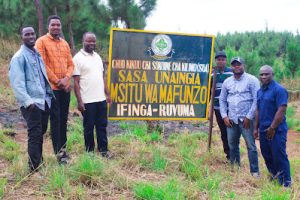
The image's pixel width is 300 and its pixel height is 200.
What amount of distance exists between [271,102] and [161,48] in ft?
7.06

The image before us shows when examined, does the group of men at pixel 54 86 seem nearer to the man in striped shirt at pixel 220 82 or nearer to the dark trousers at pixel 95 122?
the dark trousers at pixel 95 122

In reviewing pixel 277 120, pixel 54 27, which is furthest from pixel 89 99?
pixel 277 120

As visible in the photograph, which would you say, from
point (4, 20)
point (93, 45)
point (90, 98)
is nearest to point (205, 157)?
point (90, 98)

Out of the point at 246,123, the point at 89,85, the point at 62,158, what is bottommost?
the point at 62,158

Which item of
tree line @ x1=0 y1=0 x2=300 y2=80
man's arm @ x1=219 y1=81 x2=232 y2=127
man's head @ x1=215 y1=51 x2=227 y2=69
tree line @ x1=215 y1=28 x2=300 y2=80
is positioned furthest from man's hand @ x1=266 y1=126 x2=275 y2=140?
tree line @ x1=215 y1=28 x2=300 y2=80

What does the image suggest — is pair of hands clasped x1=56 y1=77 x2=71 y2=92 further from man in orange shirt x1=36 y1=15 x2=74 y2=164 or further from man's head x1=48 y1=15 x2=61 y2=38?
man's head x1=48 y1=15 x2=61 y2=38

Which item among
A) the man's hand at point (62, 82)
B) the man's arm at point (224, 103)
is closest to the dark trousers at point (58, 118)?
the man's hand at point (62, 82)

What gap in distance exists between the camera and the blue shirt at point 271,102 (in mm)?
4512

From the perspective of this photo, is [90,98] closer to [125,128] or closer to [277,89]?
[277,89]

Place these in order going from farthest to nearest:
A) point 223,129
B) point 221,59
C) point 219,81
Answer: point 219,81 < point 223,129 < point 221,59

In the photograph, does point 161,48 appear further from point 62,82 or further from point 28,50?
point 28,50

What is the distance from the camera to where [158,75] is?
6.19 metres

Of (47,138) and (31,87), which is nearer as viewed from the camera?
(31,87)

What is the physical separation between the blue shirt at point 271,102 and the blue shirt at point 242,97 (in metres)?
0.24
